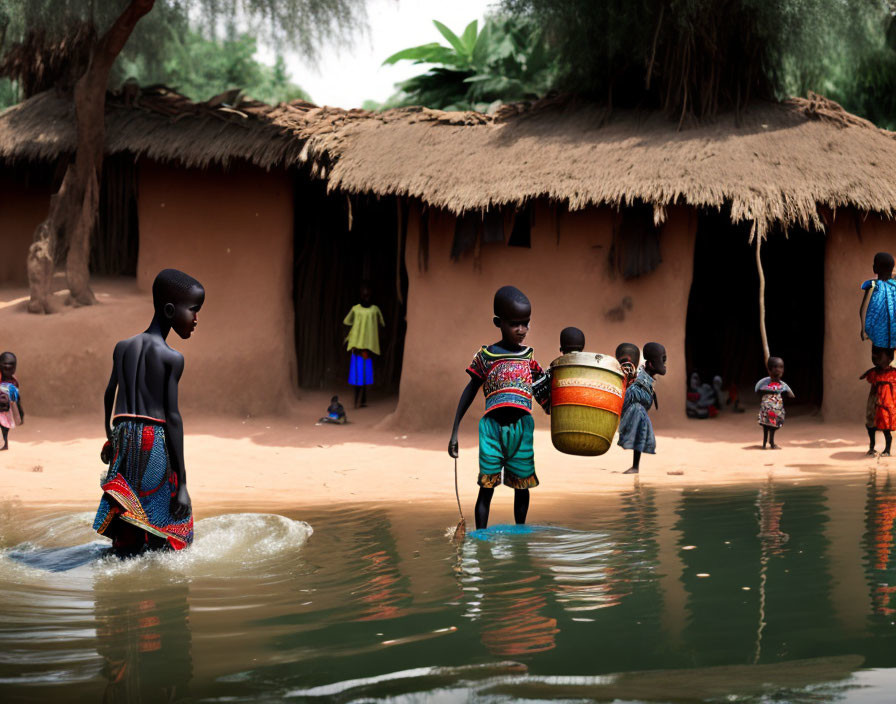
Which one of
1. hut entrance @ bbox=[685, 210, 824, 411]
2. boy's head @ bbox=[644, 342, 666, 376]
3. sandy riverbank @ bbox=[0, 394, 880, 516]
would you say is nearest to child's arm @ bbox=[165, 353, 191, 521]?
sandy riverbank @ bbox=[0, 394, 880, 516]

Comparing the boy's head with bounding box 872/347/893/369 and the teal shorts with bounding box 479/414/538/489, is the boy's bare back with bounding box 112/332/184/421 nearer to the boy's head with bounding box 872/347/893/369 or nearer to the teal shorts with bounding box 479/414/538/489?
the teal shorts with bounding box 479/414/538/489

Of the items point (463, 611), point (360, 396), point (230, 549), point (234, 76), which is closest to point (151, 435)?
point (230, 549)

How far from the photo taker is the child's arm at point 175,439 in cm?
495

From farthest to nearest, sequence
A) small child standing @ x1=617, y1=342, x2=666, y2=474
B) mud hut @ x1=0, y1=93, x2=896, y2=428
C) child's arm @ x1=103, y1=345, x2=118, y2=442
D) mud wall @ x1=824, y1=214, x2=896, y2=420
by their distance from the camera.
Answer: mud wall @ x1=824, y1=214, x2=896, y2=420
mud hut @ x1=0, y1=93, x2=896, y2=428
small child standing @ x1=617, y1=342, x2=666, y2=474
child's arm @ x1=103, y1=345, x2=118, y2=442

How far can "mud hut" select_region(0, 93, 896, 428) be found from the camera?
11234 mm

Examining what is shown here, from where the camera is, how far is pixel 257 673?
343 cm

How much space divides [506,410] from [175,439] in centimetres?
189

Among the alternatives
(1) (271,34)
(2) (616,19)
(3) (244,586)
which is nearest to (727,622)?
(3) (244,586)

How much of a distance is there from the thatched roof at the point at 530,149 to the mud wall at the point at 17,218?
0.86 m

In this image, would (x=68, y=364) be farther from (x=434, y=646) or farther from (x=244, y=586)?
(x=434, y=646)

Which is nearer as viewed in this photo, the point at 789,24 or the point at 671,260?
the point at 671,260

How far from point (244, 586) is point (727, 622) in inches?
84.8

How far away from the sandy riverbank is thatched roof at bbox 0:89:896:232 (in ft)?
7.95

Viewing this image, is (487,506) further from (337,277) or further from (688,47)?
(337,277)
